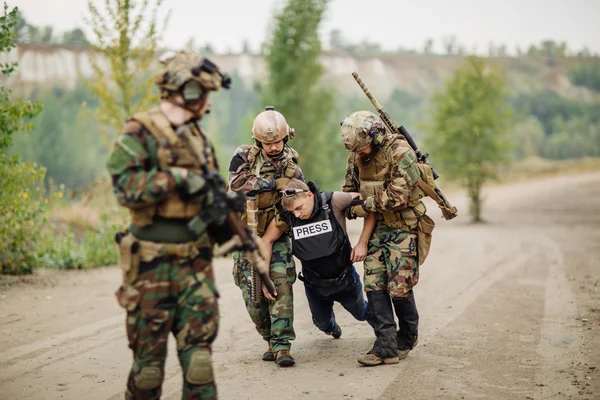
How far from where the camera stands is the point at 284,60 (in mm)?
26766

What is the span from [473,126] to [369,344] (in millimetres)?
19505

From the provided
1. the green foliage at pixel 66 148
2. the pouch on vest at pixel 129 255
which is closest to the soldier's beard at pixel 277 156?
the pouch on vest at pixel 129 255

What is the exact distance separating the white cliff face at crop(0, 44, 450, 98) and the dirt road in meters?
53.1

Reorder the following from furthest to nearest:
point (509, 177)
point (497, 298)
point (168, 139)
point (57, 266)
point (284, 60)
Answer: point (509, 177)
point (284, 60)
point (57, 266)
point (497, 298)
point (168, 139)

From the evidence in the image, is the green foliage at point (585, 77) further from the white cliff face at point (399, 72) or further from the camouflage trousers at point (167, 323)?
the camouflage trousers at point (167, 323)

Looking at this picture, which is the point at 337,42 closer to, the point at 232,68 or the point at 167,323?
the point at 232,68

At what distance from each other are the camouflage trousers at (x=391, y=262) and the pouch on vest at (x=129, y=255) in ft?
9.22

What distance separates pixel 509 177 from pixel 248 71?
64.3 m

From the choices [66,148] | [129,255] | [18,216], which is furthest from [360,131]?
[66,148]

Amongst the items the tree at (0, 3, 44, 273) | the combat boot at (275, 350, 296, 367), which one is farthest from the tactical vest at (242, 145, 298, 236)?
the tree at (0, 3, 44, 273)

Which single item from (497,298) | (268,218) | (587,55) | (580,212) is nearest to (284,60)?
(580,212)

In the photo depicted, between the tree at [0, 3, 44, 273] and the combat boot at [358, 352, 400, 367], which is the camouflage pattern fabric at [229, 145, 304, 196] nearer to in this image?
the combat boot at [358, 352, 400, 367]

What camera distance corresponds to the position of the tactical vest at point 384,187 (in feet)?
22.4

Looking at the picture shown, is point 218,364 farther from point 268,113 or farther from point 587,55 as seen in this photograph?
point 587,55
